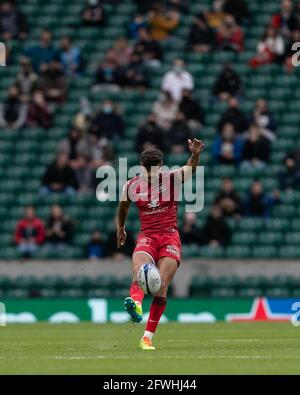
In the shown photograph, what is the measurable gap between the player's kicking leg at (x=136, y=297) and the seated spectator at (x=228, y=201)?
1110cm

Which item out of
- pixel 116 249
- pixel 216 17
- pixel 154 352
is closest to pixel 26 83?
pixel 216 17

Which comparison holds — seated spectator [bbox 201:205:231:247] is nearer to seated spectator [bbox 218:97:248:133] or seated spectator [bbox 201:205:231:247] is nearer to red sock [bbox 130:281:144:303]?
seated spectator [bbox 218:97:248:133]

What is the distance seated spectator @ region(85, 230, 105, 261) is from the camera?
2562 cm

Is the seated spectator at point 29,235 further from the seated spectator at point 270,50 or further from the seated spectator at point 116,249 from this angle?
the seated spectator at point 270,50

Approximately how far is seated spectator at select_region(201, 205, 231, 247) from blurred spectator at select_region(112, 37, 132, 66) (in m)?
5.63

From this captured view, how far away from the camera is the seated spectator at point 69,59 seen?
99.8 feet

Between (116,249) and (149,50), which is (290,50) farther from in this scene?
(116,249)

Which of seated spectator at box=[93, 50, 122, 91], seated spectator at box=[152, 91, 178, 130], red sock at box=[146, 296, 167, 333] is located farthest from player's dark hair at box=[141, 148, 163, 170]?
seated spectator at box=[93, 50, 122, 91]

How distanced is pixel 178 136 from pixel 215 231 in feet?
9.43

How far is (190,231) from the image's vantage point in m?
25.4

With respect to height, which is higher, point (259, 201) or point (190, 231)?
point (259, 201)
